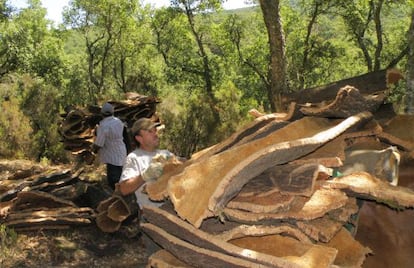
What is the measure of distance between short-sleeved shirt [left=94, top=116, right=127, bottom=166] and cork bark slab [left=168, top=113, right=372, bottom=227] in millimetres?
4408

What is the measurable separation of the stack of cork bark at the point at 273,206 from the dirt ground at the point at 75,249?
2.94 m

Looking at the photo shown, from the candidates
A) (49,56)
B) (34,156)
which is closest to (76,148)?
(34,156)

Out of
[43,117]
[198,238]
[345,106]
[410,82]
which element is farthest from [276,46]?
[43,117]

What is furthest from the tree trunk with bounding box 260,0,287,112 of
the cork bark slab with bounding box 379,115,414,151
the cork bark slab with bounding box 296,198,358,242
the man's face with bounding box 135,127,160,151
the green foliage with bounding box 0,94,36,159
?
the green foliage with bounding box 0,94,36,159

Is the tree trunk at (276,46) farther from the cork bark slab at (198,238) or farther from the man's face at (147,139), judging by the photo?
the cork bark slab at (198,238)

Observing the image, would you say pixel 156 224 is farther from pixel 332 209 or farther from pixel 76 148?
pixel 76 148

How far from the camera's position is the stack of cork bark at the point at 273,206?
2264mm

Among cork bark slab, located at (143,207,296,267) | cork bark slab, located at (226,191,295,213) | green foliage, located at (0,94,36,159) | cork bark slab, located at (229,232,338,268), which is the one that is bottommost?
green foliage, located at (0,94,36,159)

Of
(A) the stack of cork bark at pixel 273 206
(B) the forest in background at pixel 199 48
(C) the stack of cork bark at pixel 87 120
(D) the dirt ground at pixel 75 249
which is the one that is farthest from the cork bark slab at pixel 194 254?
(B) the forest in background at pixel 199 48

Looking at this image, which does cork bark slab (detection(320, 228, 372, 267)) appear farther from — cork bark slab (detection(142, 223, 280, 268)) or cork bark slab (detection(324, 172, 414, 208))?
cork bark slab (detection(142, 223, 280, 268))

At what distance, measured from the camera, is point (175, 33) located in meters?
28.0

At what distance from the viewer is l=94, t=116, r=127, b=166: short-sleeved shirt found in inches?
268

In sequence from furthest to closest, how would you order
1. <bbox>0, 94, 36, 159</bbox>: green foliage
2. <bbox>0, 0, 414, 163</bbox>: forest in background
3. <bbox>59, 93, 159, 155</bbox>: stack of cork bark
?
<bbox>0, 0, 414, 163</bbox>: forest in background, <bbox>0, 94, 36, 159</bbox>: green foliage, <bbox>59, 93, 159, 155</bbox>: stack of cork bark

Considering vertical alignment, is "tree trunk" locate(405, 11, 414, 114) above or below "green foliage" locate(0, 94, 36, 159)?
above
